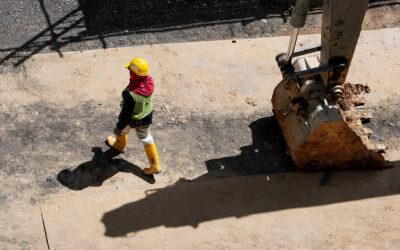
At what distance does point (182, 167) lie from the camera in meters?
6.63

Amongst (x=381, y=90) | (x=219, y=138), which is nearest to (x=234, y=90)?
(x=219, y=138)

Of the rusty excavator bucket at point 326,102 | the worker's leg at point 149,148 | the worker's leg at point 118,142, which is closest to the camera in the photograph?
the rusty excavator bucket at point 326,102

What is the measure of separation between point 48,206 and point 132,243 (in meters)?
1.26

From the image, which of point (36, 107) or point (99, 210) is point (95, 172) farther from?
point (36, 107)

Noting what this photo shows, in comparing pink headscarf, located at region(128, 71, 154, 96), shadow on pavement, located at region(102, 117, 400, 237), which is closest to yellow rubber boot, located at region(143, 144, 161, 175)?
shadow on pavement, located at region(102, 117, 400, 237)

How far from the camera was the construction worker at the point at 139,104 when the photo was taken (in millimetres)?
5562

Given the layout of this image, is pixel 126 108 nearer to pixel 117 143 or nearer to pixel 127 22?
pixel 117 143

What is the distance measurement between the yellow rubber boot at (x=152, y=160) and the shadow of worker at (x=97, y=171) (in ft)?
0.39

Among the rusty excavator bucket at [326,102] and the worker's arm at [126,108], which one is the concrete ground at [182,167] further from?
the worker's arm at [126,108]

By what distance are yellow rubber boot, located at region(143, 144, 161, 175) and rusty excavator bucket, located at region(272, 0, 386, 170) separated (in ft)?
6.52

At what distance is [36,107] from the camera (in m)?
7.06

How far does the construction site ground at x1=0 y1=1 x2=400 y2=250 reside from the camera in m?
5.83

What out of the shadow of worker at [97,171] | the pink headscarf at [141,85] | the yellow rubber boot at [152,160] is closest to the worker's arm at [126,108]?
the pink headscarf at [141,85]

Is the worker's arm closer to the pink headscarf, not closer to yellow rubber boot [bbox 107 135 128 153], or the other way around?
the pink headscarf
